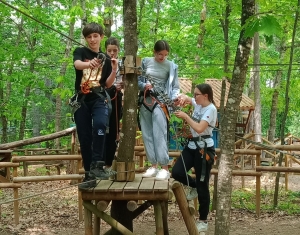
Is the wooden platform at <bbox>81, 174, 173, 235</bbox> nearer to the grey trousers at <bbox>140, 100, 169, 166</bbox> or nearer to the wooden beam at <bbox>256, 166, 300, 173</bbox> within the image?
the grey trousers at <bbox>140, 100, 169, 166</bbox>

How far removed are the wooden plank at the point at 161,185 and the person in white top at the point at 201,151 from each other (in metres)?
0.50

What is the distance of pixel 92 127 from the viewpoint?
367 centimetres

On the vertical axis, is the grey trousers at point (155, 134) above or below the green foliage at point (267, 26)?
below

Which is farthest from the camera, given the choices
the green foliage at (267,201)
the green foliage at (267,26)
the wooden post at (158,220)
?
the green foliage at (267,201)

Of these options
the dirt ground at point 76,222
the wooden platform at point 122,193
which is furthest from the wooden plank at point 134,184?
the dirt ground at point 76,222

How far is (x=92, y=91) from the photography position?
3.65 meters

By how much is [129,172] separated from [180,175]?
0.74 meters

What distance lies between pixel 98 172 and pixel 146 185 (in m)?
0.47

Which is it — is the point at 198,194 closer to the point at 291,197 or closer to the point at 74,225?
the point at 74,225

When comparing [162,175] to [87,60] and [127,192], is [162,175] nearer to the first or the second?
[127,192]

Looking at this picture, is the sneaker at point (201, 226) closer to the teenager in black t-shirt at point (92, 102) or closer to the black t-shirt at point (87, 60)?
the teenager in black t-shirt at point (92, 102)

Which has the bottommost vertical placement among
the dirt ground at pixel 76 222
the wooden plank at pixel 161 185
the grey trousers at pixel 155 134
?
the dirt ground at pixel 76 222

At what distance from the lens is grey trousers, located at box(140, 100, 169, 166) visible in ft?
13.2

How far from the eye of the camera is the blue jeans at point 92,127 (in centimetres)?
355
